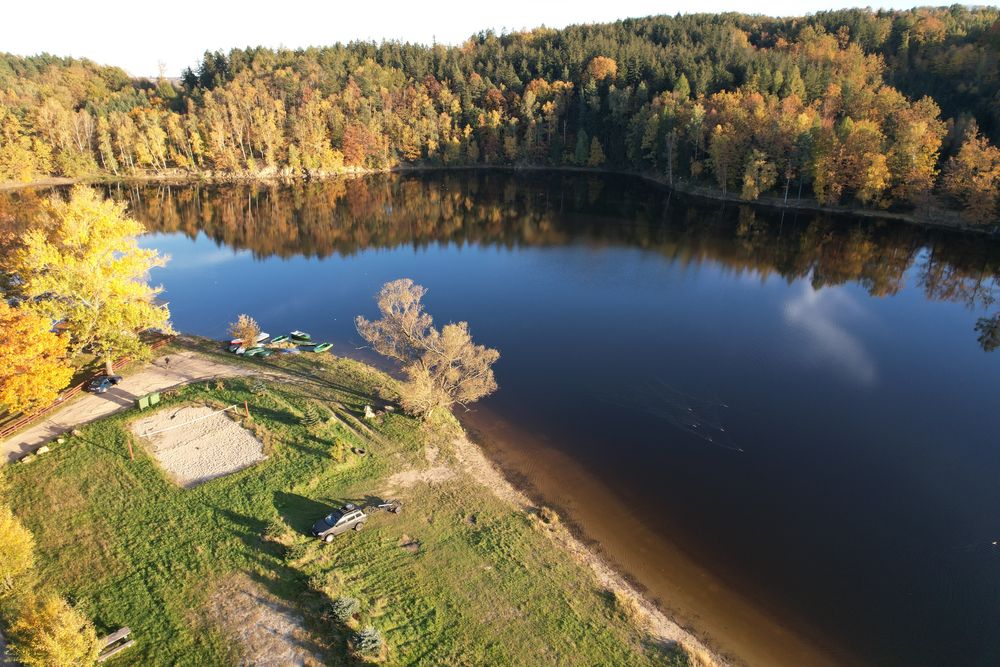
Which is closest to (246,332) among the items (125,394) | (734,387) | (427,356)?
(125,394)

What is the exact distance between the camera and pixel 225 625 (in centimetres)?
2011

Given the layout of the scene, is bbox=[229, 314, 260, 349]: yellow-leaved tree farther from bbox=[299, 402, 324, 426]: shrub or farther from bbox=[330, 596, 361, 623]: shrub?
bbox=[330, 596, 361, 623]: shrub

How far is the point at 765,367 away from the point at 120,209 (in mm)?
47321

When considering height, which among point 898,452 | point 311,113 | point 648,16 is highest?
point 648,16

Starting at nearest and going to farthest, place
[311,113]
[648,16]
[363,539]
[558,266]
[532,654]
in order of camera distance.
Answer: [532,654]
[363,539]
[558,266]
[311,113]
[648,16]

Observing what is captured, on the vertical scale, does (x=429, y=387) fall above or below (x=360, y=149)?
below

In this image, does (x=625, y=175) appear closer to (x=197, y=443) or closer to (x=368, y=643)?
(x=197, y=443)

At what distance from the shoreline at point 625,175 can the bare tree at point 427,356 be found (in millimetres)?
76825

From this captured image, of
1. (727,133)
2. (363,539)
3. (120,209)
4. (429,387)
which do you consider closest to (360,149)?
(727,133)

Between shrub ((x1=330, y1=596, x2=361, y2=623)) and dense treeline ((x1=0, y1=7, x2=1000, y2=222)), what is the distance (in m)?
88.8

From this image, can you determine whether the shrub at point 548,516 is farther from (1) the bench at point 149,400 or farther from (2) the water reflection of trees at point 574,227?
(2) the water reflection of trees at point 574,227

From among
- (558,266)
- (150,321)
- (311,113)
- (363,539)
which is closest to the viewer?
(363,539)

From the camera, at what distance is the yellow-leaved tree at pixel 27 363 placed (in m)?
28.8

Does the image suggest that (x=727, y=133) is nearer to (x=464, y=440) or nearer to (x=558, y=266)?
(x=558, y=266)
